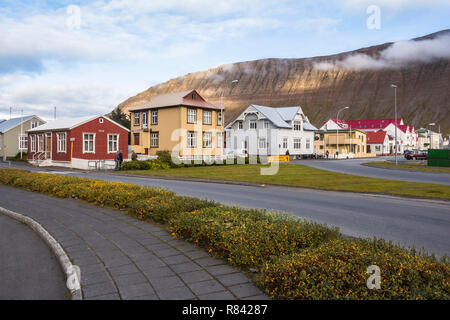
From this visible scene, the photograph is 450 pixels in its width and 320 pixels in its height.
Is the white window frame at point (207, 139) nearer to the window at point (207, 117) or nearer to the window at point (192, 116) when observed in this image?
the window at point (207, 117)

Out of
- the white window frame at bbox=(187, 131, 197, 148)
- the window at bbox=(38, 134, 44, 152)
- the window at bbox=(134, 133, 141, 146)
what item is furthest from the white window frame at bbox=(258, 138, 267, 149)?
the window at bbox=(38, 134, 44, 152)

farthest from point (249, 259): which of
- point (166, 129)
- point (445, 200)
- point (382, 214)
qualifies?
point (166, 129)

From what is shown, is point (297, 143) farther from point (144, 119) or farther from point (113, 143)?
point (113, 143)

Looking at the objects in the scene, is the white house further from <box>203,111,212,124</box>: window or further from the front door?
the front door

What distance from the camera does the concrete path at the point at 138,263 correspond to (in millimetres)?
4215

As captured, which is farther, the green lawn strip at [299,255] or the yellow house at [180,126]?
the yellow house at [180,126]

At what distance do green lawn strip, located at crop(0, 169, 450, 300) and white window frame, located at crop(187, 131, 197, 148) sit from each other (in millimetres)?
36983

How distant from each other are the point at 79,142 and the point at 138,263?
3400cm

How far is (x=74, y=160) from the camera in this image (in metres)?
33.4

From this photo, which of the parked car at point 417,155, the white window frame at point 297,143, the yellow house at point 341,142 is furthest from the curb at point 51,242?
the yellow house at point 341,142

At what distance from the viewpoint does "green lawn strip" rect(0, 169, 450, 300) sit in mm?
3812

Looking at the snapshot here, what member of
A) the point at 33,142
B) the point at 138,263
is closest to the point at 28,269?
the point at 138,263

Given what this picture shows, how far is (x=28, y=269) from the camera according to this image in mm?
5578
